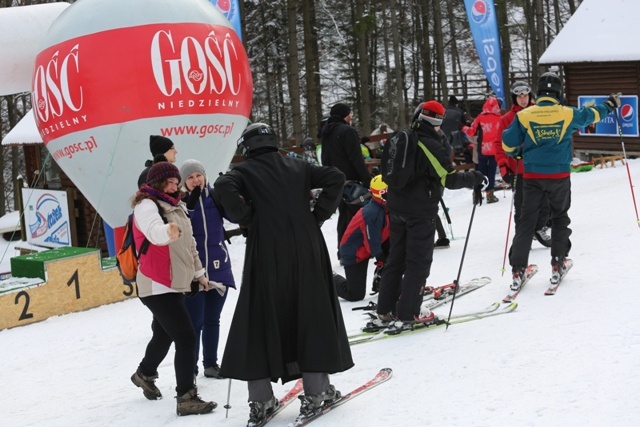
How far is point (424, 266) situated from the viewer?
657 cm

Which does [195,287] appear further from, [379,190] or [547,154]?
[547,154]

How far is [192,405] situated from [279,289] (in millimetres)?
1143

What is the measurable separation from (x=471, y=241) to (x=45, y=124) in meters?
5.82

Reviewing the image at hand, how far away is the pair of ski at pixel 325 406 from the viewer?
5031 millimetres

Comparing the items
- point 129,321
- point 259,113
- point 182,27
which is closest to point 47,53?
point 182,27

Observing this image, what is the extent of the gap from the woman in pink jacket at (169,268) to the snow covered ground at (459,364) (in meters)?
0.29

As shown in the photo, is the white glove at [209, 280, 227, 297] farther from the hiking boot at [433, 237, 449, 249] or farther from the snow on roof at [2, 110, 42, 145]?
the snow on roof at [2, 110, 42, 145]

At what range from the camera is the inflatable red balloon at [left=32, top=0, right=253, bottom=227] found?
1105 centimetres

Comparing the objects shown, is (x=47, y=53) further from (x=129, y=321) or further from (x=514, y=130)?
(x=514, y=130)

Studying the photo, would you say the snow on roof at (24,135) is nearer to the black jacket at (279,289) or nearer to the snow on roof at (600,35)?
the snow on roof at (600,35)

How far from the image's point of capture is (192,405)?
220 inches

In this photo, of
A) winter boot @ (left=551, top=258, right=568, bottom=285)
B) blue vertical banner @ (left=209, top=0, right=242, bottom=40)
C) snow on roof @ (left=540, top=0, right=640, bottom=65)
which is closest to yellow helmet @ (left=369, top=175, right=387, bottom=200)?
winter boot @ (left=551, top=258, right=568, bottom=285)

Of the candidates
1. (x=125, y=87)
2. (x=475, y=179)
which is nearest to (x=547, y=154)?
(x=475, y=179)

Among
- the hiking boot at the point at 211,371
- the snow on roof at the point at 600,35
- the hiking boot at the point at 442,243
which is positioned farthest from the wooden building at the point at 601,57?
the hiking boot at the point at 211,371
